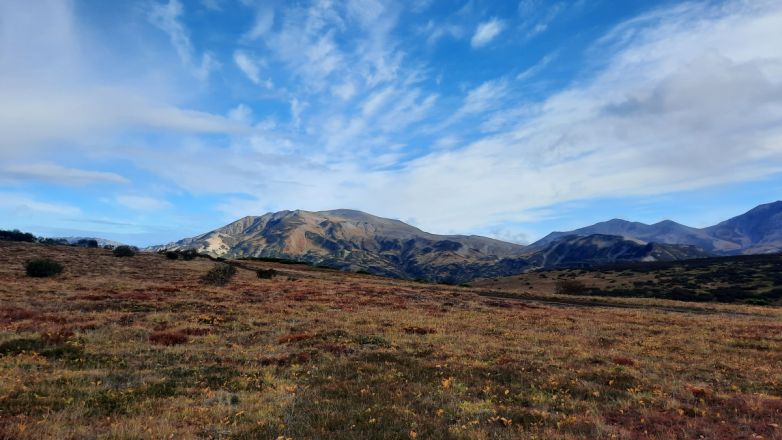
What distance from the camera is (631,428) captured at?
1105 cm

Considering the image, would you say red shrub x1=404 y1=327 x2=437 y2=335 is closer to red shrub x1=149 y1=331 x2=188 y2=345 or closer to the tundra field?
the tundra field

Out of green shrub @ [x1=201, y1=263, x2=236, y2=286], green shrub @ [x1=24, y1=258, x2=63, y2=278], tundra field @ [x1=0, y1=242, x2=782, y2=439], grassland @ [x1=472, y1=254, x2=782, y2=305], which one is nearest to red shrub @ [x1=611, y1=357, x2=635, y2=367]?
tundra field @ [x1=0, y1=242, x2=782, y2=439]

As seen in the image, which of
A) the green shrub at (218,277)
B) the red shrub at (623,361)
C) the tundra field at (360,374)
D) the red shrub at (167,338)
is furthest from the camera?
the green shrub at (218,277)

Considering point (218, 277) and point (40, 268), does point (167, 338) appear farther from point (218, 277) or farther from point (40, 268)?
point (40, 268)

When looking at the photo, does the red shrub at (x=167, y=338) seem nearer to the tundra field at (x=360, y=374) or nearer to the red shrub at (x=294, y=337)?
the tundra field at (x=360, y=374)

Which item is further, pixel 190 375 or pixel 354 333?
pixel 354 333

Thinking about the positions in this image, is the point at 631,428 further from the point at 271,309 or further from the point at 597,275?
the point at 597,275

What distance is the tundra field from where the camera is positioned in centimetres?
1071

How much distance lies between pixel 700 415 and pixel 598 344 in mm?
12758

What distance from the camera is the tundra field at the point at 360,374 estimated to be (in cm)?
1071

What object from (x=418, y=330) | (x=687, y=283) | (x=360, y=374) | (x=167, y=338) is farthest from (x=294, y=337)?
(x=687, y=283)

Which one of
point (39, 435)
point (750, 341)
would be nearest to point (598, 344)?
point (750, 341)

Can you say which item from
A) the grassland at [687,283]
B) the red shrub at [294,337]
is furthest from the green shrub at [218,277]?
the grassland at [687,283]

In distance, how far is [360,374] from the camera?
52.7 feet
